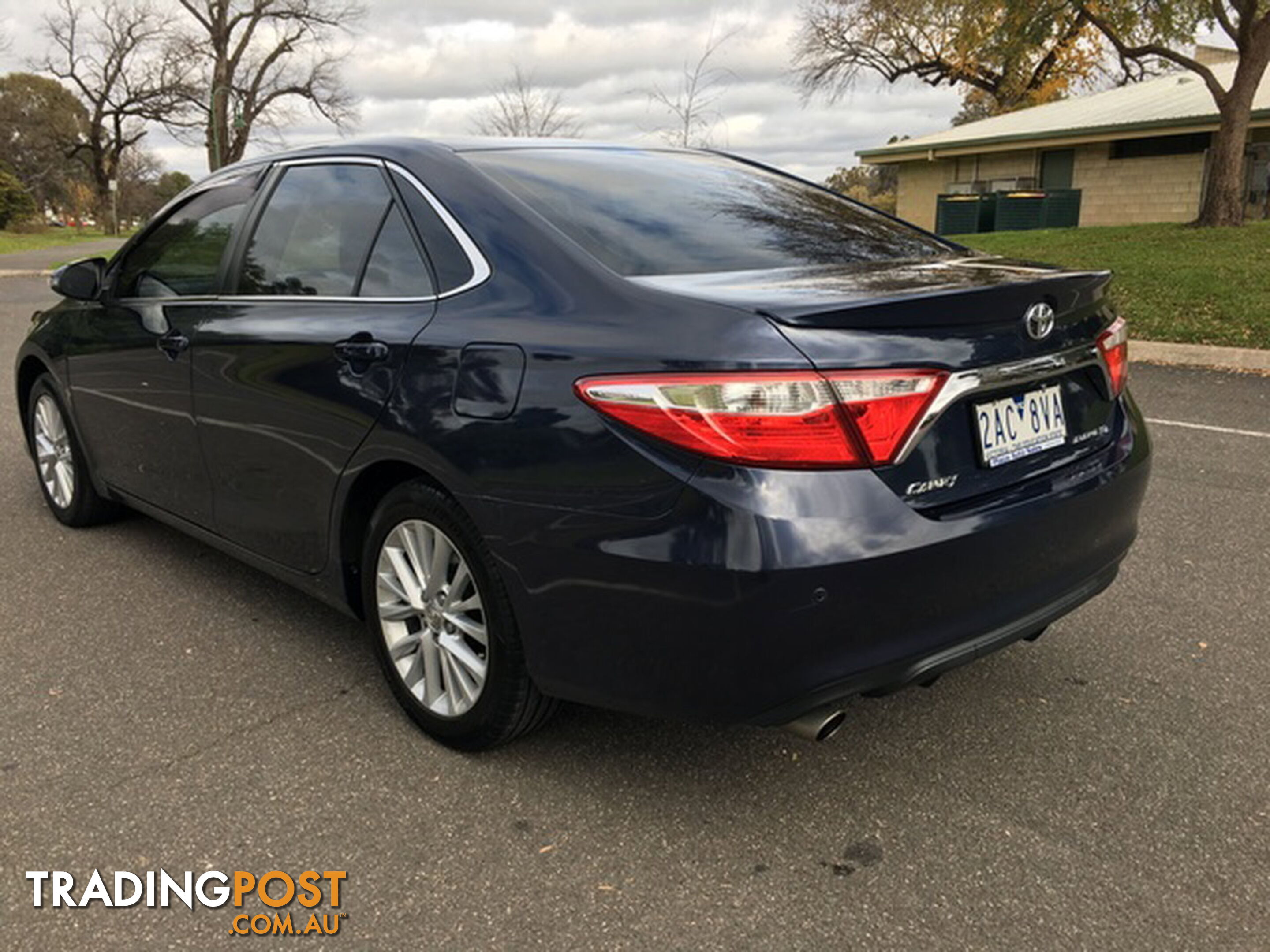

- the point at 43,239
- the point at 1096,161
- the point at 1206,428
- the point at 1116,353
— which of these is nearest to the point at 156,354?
the point at 1116,353

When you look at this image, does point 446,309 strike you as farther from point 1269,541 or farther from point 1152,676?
point 1269,541

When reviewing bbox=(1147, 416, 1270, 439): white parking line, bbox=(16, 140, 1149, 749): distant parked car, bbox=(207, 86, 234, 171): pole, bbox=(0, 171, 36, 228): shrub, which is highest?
bbox=(207, 86, 234, 171): pole

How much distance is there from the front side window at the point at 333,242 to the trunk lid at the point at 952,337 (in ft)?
2.71

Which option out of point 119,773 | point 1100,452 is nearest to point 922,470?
point 1100,452

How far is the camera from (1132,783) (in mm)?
2693

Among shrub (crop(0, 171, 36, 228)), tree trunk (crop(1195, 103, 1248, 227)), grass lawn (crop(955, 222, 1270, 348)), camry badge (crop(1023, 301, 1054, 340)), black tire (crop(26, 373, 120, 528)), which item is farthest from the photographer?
shrub (crop(0, 171, 36, 228))

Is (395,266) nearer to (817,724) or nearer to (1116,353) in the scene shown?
(817,724)

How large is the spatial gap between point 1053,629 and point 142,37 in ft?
206

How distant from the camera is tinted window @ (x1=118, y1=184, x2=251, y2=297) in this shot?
145 inches

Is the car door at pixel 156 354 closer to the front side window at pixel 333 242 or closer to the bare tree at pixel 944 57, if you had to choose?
the front side window at pixel 333 242

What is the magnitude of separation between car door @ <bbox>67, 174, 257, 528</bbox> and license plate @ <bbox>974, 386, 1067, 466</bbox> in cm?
252

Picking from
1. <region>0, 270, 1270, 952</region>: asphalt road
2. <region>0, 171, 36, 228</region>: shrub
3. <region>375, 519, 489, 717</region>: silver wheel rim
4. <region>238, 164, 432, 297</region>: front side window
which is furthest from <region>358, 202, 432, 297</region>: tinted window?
<region>0, 171, 36, 228</region>: shrub

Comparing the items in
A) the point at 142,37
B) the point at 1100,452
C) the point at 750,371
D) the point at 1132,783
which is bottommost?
the point at 1132,783

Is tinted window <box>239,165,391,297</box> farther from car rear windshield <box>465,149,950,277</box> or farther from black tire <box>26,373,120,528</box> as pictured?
black tire <box>26,373,120,528</box>
